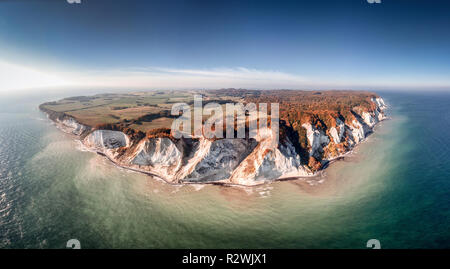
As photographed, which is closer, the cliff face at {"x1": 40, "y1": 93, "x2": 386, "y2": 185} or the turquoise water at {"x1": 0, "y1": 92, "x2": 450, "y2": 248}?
the turquoise water at {"x1": 0, "y1": 92, "x2": 450, "y2": 248}

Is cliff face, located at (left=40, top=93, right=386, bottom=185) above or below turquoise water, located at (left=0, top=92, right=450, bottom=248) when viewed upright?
above

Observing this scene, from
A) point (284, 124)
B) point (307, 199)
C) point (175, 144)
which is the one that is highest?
point (284, 124)

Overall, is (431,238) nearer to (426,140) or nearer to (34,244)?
(34,244)

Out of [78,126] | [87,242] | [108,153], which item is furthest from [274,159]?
[78,126]

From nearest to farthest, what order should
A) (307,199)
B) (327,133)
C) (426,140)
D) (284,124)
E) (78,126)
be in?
(307,199)
(284,124)
(327,133)
(426,140)
(78,126)

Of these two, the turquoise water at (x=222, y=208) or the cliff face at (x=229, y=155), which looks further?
the cliff face at (x=229, y=155)
